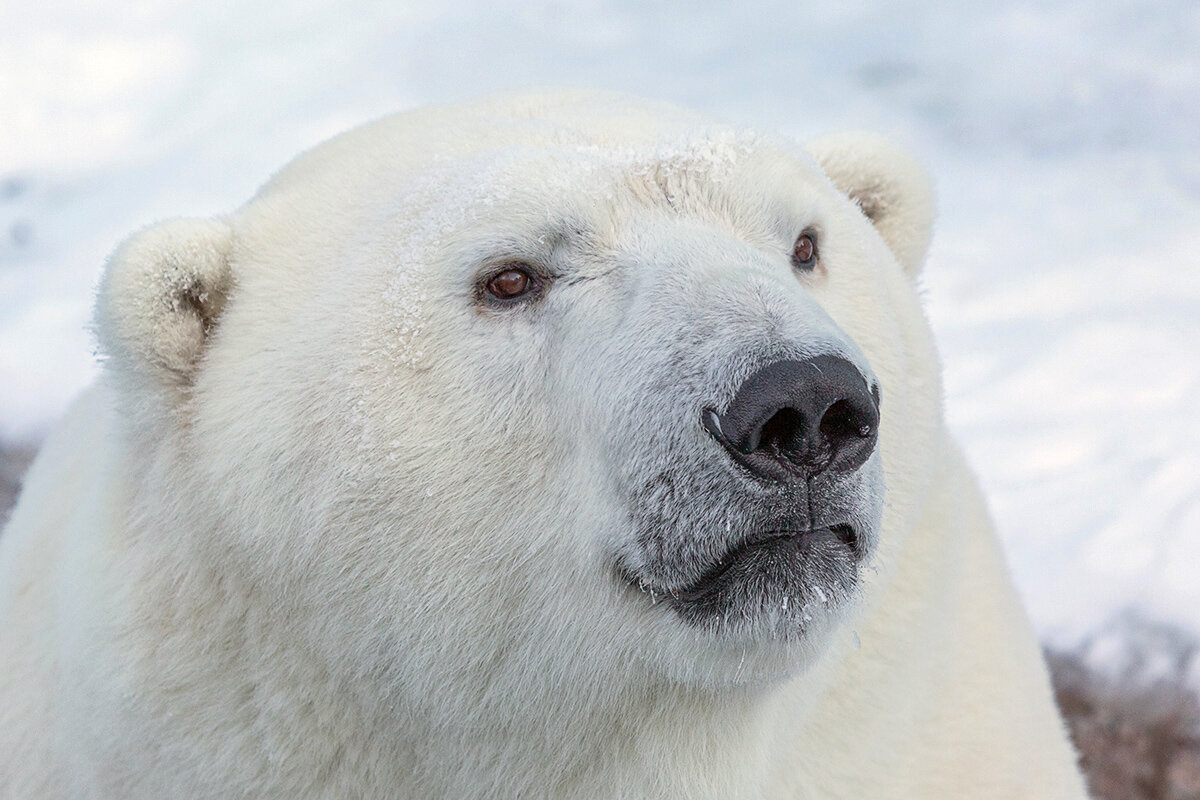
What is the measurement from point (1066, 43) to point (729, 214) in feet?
22.1

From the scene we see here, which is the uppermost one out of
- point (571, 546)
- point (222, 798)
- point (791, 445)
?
point (791, 445)

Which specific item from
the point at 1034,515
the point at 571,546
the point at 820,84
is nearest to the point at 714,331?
the point at 571,546

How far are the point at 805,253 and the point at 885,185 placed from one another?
1.77 feet

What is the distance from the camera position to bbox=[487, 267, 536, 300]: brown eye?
6.86 ft

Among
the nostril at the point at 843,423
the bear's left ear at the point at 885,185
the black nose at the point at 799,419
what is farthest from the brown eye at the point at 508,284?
the bear's left ear at the point at 885,185

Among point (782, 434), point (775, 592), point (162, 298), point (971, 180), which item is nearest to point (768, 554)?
point (775, 592)

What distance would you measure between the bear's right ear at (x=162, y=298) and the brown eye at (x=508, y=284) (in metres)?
0.56

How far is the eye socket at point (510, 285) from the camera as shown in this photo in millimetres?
2092

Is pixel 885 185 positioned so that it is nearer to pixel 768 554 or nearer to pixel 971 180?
pixel 768 554

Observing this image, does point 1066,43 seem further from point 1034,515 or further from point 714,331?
point 714,331

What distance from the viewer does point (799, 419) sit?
1.67 m

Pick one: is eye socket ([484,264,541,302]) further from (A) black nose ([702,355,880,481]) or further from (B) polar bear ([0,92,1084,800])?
(A) black nose ([702,355,880,481])

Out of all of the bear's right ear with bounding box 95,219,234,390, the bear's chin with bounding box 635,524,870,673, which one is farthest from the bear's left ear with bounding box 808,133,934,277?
the bear's right ear with bounding box 95,219,234,390

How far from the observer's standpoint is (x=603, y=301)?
6.70ft
